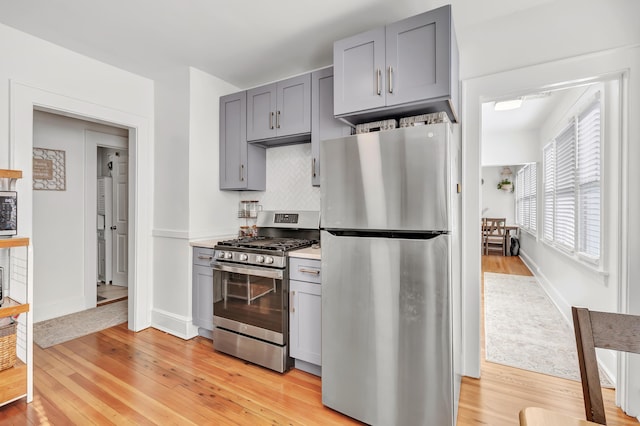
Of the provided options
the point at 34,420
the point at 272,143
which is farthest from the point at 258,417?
the point at 272,143

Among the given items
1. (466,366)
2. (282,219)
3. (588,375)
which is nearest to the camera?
(588,375)

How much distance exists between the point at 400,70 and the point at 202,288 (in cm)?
248

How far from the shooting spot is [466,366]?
7.66 ft

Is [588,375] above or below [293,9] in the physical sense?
below

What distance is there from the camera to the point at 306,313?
2.28m

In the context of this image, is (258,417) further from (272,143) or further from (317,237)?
(272,143)

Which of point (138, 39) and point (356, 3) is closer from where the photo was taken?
point (356, 3)

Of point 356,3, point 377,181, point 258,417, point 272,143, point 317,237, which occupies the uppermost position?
point 356,3

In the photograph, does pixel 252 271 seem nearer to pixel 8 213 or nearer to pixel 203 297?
pixel 203 297

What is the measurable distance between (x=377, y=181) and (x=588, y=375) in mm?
1173

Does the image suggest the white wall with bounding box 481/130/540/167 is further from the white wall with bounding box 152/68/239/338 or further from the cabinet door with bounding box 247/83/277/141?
the white wall with bounding box 152/68/239/338

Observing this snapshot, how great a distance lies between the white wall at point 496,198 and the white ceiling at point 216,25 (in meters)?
7.34

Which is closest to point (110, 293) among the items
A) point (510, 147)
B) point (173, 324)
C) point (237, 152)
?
point (173, 324)

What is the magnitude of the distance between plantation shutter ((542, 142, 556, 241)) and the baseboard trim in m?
4.89
